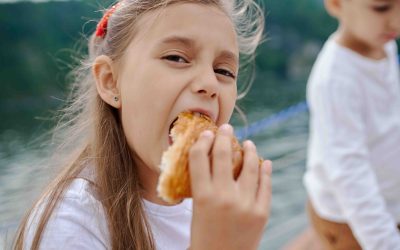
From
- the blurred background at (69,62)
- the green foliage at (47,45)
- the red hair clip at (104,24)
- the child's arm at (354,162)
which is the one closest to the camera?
the red hair clip at (104,24)

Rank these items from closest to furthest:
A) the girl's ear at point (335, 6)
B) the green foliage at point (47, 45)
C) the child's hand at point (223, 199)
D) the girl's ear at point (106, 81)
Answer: the child's hand at point (223, 199)
the girl's ear at point (106, 81)
the girl's ear at point (335, 6)
the green foliage at point (47, 45)

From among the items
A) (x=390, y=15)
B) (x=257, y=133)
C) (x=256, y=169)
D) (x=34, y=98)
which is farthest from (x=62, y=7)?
(x=256, y=169)

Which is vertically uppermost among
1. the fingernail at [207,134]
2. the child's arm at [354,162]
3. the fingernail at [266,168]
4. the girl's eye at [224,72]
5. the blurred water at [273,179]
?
the fingernail at [207,134]

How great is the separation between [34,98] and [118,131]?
8.61m

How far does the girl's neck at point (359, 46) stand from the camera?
4.57ft

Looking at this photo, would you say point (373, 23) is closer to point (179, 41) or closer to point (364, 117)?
point (364, 117)

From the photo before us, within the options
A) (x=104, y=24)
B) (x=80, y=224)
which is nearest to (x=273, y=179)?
(x=104, y=24)

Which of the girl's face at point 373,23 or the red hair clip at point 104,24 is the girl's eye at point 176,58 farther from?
the girl's face at point 373,23

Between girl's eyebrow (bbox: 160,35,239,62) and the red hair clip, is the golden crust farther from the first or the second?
the red hair clip

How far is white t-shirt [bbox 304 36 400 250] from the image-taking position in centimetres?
136

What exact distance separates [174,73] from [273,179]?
3.41 m

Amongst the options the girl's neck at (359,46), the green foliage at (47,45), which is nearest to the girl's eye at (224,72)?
the girl's neck at (359,46)

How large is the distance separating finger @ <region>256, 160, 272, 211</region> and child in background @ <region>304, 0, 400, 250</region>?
2.05 feet

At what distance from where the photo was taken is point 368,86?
4.47 feet
